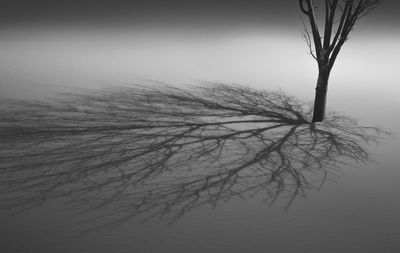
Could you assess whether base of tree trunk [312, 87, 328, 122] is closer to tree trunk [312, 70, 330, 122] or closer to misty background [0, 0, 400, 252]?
tree trunk [312, 70, 330, 122]

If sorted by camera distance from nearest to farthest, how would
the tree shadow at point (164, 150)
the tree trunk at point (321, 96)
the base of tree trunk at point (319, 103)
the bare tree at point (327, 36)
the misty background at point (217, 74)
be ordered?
1. the misty background at point (217, 74)
2. the tree shadow at point (164, 150)
3. the bare tree at point (327, 36)
4. the tree trunk at point (321, 96)
5. the base of tree trunk at point (319, 103)

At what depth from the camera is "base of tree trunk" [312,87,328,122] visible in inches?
339

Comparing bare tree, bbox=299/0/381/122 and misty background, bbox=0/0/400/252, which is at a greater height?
bare tree, bbox=299/0/381/122

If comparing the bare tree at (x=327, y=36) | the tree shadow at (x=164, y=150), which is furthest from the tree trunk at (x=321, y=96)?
the tree shadow at (x=164, y=150)

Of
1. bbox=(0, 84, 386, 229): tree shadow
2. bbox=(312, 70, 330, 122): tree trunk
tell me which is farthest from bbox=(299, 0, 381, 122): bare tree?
bbox=(0, 84, 386, 229): tree shadow

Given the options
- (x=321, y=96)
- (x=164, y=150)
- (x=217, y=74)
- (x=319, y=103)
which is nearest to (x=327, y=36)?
(x=321, y=96)

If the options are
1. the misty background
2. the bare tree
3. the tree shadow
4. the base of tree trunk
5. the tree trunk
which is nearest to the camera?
the misty background

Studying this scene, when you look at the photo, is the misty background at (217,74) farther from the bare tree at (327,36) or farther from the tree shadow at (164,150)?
the bare tree at (327,36)

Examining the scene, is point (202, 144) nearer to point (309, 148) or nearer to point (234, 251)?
point (309, 148)

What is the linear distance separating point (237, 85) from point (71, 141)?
16.3 feet

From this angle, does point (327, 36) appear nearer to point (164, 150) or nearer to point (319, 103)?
point (319, 103)

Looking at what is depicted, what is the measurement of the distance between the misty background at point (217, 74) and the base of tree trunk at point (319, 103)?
3.23 ft

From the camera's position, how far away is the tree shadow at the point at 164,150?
5996mm

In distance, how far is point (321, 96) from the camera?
862 centimetres
